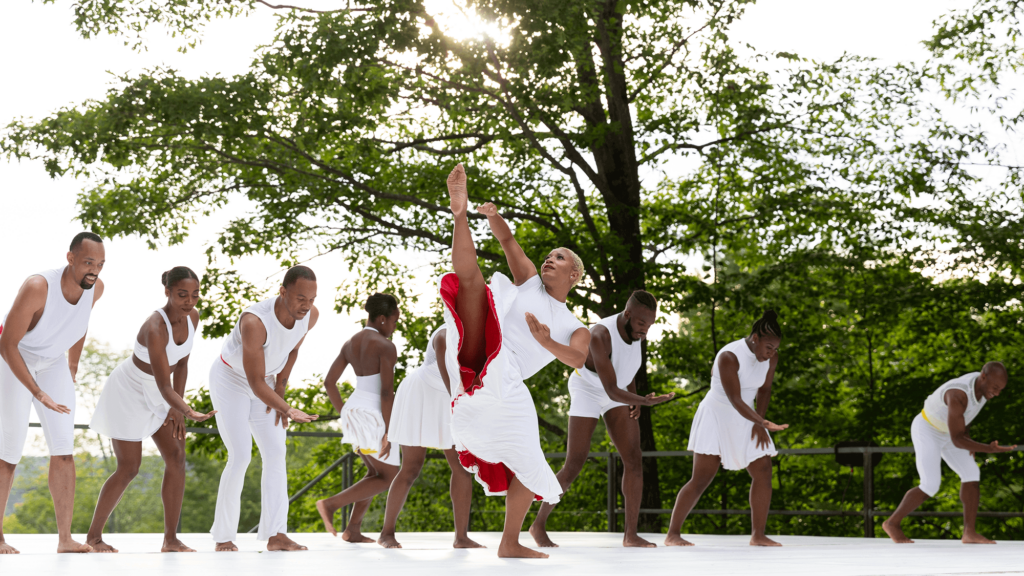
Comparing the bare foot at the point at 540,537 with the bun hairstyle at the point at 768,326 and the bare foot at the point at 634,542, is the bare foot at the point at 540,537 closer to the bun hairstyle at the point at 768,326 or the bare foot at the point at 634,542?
the bare foot at the point at 634,542

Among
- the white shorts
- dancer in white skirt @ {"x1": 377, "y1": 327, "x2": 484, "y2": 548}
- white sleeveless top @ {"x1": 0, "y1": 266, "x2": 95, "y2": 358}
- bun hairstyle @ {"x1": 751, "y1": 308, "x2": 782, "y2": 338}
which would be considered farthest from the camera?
bun hairstyle @ {"x1": 751, "y1": 308, "x2": 782, "y2": 338}

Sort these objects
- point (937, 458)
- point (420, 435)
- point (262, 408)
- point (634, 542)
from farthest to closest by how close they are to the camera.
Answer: point (937, 458) < point (634, 542) < point (420, 435) < point (262, 408)

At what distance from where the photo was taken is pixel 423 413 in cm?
733

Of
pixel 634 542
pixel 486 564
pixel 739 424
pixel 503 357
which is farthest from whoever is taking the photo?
pixel 739 424

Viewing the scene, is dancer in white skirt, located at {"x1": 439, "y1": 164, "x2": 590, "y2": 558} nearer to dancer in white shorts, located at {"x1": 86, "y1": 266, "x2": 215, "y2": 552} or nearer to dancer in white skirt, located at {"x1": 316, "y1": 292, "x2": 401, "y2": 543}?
dancer in white shorts, located at {"x1": 86, "y1": 266, "x2": 215, "y2": 552}

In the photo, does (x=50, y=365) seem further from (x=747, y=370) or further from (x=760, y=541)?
(x=760, y=541)

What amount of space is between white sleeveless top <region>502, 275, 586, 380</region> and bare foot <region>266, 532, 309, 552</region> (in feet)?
6.43

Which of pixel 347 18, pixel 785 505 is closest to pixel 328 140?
pixel 347 18

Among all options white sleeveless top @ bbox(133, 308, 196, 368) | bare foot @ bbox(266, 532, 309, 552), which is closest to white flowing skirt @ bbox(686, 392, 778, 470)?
bare foot @ bbox(266, 532, 309, 552)

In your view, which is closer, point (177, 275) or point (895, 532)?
point (177, 275)

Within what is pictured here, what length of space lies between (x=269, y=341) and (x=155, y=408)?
2.79 feet

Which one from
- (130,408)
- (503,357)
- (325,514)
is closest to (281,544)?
(130,408)

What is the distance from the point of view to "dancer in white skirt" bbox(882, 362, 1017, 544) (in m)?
8.36

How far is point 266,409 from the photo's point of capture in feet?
20.5
